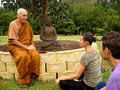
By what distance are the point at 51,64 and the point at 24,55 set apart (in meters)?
0.62

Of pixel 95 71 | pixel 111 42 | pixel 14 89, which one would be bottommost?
pixel 14 89

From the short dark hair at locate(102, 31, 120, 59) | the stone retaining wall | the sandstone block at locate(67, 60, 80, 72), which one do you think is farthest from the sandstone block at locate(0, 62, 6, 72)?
the short dark hair at locate(102, 31, 120, 59)

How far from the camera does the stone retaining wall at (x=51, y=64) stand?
4672mm

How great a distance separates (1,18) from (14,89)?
1963 cm

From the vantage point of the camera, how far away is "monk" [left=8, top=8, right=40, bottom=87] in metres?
4.35

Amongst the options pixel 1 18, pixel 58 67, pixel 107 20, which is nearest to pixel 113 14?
pixel 107 20

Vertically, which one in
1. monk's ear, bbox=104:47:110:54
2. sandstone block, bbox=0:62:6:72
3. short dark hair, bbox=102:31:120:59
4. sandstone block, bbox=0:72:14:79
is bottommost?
sandstone block, bbox=0:72:14:79

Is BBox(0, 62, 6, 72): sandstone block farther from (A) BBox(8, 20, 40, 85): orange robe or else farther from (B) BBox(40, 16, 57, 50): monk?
(B) BBox(40, 16, 57, 50): monk

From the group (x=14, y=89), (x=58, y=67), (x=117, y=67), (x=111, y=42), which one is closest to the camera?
(x=117, y=67)

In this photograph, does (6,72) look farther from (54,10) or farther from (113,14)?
(113,14)

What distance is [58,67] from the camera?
4719mm

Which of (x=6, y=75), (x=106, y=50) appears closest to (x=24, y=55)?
(x=6, y=75)

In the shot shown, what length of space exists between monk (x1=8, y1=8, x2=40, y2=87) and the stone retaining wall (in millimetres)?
164

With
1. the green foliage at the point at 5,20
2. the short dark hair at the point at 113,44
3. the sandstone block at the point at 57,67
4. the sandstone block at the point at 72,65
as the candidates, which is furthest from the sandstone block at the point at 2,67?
the green foliage at the point at 5,20
